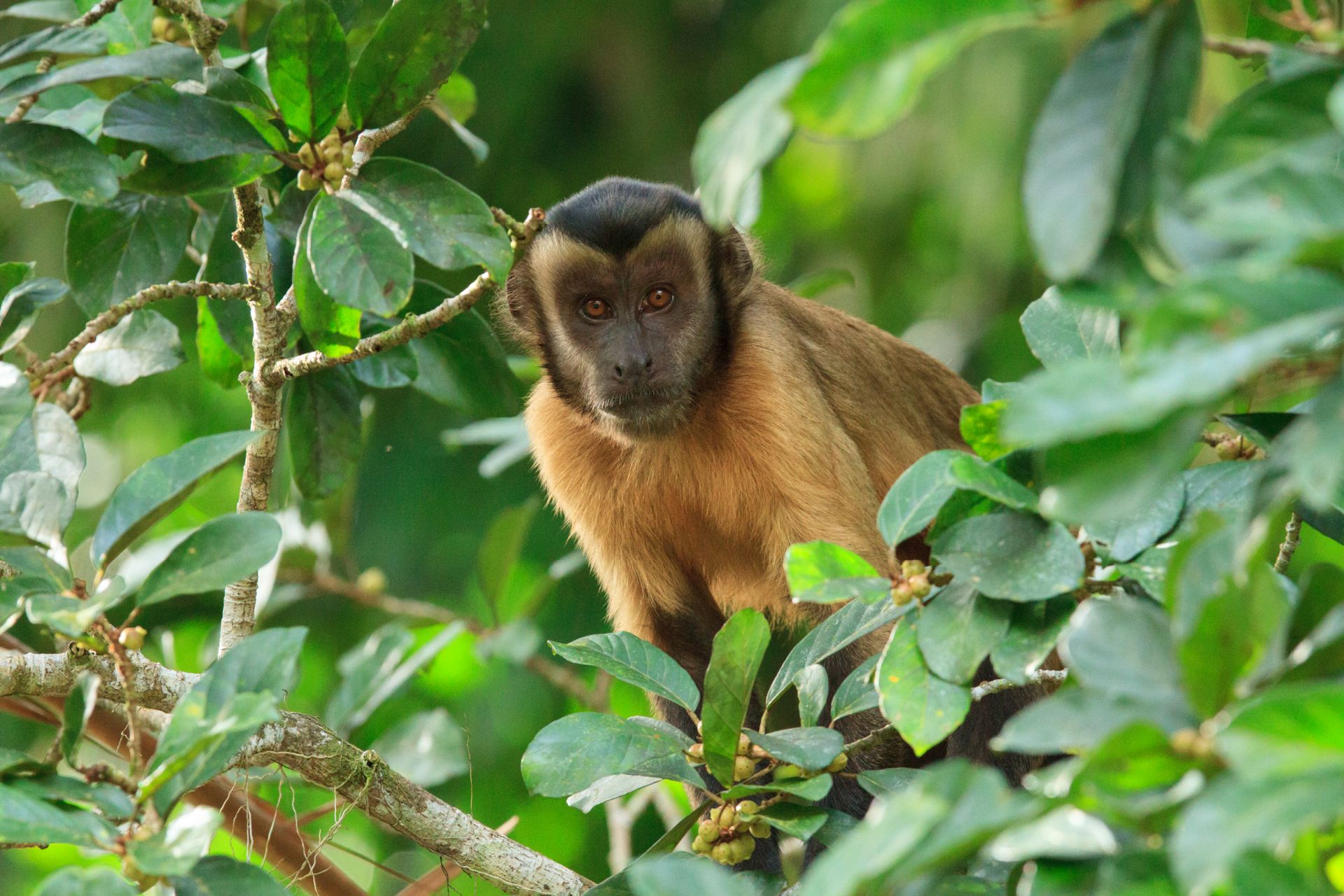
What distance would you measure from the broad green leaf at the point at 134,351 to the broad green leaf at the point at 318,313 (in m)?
0.47

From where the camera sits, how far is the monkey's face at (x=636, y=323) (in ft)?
11.7

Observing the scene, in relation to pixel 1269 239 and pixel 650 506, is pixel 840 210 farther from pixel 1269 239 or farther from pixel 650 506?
pixel 1269 239

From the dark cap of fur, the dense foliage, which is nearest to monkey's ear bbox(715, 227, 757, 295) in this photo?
the dark cap of fur

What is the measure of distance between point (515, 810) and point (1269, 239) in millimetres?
6985

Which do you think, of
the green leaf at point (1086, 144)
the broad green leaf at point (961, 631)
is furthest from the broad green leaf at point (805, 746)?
the green leaf at point (1086, 144)

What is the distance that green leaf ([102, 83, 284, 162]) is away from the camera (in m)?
2.19

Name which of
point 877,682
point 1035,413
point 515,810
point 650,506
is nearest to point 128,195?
point 650,506

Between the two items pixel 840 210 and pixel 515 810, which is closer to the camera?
pixel 515 810

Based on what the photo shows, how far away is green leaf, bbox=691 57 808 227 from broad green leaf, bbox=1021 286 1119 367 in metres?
0.78

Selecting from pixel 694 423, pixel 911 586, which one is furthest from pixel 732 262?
pixel 911 586

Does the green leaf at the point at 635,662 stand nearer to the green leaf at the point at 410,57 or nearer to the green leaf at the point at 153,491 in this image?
the green leaf at the point at 153,491

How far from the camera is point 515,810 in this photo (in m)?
7.49

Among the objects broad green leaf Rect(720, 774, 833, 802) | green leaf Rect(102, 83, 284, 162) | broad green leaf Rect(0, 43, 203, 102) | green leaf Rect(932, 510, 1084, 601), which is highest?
broad green leaf Rect(0, 43, 203, 102)

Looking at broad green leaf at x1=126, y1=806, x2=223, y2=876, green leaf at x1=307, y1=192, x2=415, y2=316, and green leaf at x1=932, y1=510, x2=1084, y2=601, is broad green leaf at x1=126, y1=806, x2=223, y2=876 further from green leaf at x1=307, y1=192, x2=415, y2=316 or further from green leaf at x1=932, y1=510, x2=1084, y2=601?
green leaf at x1=932, y1=510, x2=1084, y2=601
